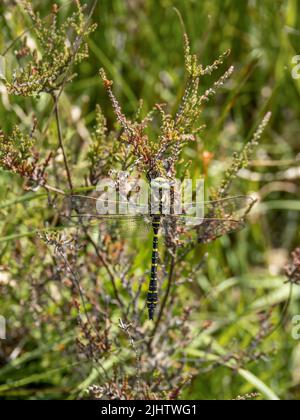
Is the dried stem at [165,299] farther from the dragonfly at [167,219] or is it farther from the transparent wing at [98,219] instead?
the transparent wing at [98,219]

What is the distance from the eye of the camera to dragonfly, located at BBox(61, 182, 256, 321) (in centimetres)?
193

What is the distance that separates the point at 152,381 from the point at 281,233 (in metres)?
1.54

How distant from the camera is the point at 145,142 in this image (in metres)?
1.64

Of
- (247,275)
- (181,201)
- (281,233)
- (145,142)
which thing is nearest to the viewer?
(145,142)

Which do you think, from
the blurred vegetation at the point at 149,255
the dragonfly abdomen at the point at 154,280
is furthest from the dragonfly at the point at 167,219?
the blurred vegetation at the point at 149,255

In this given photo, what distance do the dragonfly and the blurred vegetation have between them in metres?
0.13

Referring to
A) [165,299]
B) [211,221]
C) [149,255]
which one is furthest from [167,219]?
[149,255]

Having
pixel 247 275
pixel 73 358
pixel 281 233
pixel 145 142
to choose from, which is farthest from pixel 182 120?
pixel 281 233

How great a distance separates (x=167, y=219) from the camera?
1958 mm

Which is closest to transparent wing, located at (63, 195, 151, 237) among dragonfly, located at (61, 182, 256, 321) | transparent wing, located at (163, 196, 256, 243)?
dragonfly, located at (61, 182, 256, 321)

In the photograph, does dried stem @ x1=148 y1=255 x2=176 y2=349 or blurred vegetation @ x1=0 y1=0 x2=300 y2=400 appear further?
blurred vegetation @ x1=0 y1=0 x2=300 y2=400

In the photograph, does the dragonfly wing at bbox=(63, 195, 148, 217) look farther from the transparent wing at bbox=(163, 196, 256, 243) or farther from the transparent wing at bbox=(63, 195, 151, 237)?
the transparent wing at bbox=(163, 196, 256, 243)

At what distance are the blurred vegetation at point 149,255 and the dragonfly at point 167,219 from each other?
130 millimetres

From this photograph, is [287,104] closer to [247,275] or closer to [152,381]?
[247,275]
